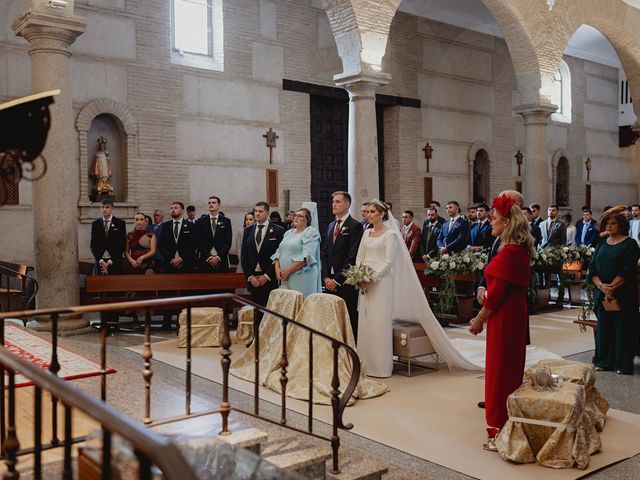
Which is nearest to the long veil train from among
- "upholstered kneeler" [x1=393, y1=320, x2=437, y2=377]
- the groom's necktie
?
"upholstered kneeler" [x1=393, y1=320, x2=437, y2=377]

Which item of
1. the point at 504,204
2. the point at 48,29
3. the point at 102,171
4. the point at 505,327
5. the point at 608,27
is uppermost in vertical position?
the point at 608,27

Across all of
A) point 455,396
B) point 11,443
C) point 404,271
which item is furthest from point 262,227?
point 11,443

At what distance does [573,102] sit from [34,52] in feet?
56.8

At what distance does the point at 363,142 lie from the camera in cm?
1078

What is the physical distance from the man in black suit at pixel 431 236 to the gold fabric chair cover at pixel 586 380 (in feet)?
20.4

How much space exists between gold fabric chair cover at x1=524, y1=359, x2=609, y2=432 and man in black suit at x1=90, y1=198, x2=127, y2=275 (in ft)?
20.6

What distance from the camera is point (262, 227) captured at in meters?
8.62

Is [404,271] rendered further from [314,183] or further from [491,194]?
[491,194]

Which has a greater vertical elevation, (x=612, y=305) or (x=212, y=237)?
(x=212, y=237)

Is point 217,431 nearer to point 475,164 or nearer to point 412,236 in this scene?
point 412,236

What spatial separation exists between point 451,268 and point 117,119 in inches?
255

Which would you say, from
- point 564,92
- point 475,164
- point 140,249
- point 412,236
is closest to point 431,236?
point 412,236

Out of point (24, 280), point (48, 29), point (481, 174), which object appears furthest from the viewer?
point (481, 174)

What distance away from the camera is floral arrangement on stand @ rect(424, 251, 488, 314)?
32.2 feet
